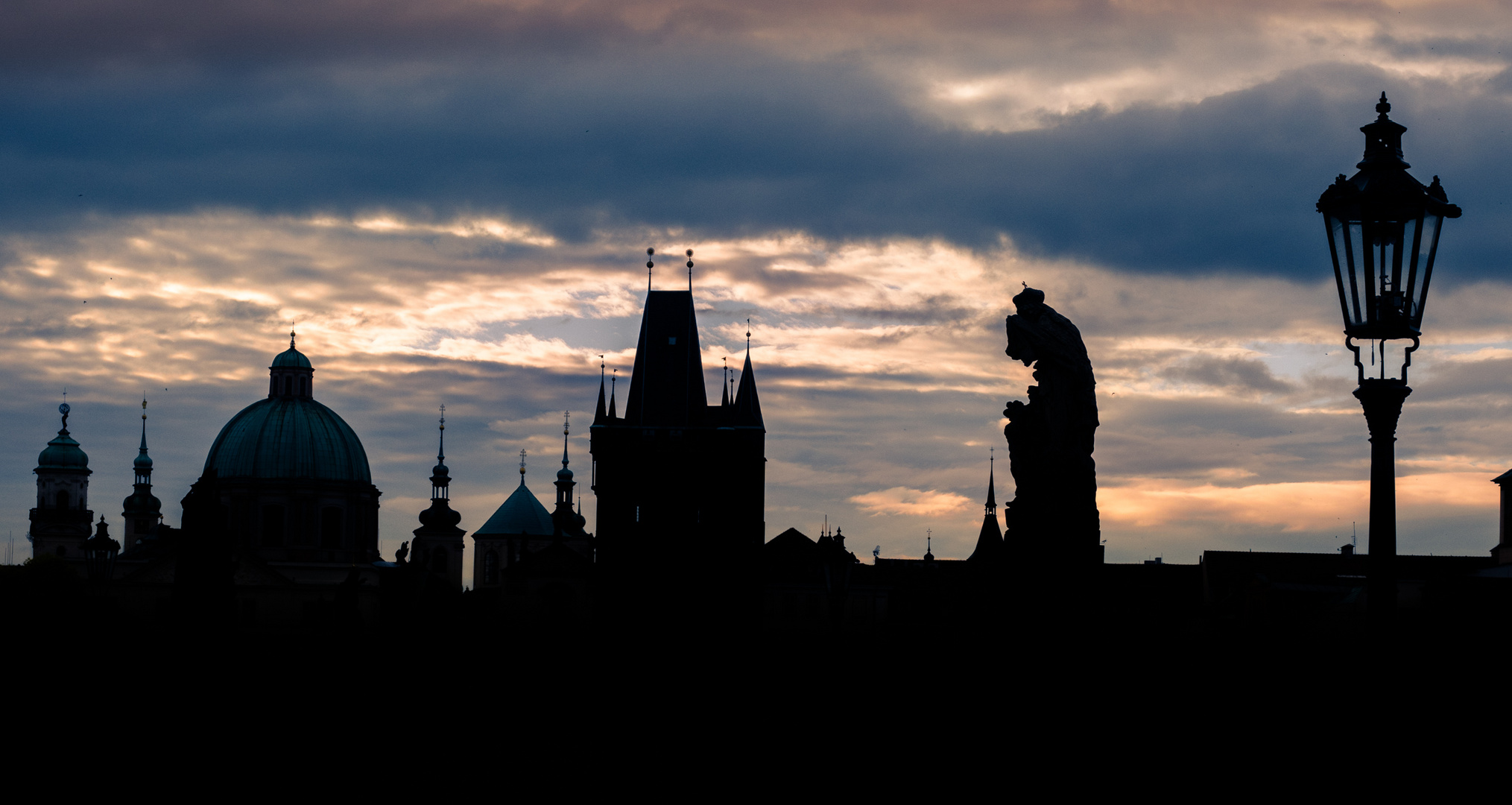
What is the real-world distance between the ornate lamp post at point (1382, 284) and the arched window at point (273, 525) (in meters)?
130

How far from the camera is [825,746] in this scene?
544 inches

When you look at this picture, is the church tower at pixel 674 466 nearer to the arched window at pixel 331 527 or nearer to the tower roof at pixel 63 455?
the arched window at pixel 331 527

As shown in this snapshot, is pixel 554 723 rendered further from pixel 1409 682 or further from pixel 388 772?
pixel 1409 682

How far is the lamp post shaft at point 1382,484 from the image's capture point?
905 centimetres

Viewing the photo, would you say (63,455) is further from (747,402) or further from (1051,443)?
(1051,443)

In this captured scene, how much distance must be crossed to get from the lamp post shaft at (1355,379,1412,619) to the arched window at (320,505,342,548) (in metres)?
130

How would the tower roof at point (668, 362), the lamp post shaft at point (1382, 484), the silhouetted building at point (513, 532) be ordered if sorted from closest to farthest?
1. the lamp post shaft at point (1382, 484)
2. the tower roof at point (668, 362)
3. the silhouetted building at point (513, 532)

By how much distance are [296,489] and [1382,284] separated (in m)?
129

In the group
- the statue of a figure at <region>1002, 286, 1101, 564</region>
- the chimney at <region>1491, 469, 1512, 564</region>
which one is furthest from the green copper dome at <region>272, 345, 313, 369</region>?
the statue of a figure at <region>1002, 286, 1101, 564</region>

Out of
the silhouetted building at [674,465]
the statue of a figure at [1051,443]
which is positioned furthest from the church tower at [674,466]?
the statue of a figure at [1051,443]

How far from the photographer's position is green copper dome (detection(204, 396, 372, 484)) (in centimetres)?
13212

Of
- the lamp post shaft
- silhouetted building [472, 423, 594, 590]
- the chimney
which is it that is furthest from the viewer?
silhouetted building [472, 423, 594, 590]

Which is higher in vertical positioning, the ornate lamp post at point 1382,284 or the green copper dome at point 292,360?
the green copper dome at point 292,360

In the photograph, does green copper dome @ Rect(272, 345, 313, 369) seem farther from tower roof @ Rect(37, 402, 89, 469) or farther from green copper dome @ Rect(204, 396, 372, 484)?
tower roof @ Rect(37, 402, 89, 469)
